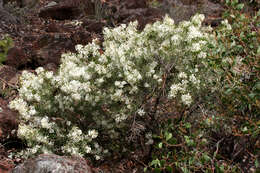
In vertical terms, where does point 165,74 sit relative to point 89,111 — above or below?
above

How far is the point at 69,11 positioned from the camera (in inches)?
411

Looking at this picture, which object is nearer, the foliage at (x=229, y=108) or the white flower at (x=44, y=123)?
the foliage at (x=229, y=108)

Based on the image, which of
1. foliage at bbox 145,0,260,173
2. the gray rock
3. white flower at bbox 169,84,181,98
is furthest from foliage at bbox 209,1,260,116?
the gray rock

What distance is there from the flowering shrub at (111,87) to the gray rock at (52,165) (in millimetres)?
591

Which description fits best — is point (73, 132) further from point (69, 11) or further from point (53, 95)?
point (69, 11)

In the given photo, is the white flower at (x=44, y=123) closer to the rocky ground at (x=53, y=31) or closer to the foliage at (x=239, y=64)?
the rocky ground at (x=53, y=31)

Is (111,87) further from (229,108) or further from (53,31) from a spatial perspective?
(53,31)

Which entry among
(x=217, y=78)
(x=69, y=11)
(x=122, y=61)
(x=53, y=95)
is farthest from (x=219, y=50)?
(x=69, y=11)

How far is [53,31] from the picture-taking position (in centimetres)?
831

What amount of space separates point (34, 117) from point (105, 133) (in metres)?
0.96

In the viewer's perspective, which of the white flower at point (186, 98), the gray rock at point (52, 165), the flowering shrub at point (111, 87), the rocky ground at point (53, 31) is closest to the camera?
the gray rock at point (52, 165)

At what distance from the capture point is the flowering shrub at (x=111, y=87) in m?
3.52

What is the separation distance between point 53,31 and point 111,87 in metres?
5.20

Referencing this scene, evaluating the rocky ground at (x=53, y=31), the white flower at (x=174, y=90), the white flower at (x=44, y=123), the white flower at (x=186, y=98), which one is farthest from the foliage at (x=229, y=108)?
the white flower at (x=44, y=123)
